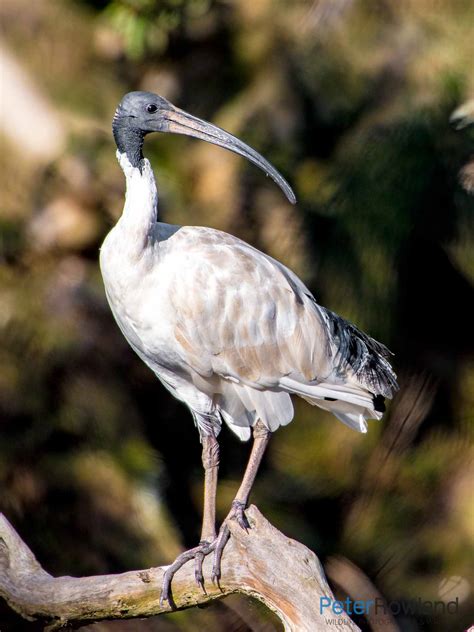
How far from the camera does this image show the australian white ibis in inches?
211

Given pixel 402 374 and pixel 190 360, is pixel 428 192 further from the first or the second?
pixel 190 360

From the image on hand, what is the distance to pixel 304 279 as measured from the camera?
9656 millimetres

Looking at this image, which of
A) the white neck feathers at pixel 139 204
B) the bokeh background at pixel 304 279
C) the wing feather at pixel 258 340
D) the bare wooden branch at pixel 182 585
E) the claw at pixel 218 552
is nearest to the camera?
the bare wooden branch at pixel 182 585

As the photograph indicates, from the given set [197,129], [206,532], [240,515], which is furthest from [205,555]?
[197,129]

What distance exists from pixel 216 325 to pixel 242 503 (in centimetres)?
90

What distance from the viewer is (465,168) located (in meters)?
9.71

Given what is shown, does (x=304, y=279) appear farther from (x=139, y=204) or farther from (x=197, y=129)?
(x=139, y=204)

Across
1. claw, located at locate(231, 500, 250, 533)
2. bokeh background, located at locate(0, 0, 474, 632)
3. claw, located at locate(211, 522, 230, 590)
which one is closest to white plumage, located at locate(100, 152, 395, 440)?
claw, located at locate(231, 500, 250, 533)

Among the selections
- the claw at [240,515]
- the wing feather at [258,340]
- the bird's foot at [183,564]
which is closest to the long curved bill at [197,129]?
the wing feather at [258,340]

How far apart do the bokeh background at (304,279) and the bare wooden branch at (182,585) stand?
3971 mm

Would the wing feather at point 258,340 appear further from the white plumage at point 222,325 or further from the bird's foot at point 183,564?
the bird's foot at point 183,564

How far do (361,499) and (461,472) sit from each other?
0.96 metres

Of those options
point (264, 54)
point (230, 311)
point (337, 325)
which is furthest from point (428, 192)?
point (230, 311)

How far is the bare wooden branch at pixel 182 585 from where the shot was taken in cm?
489
